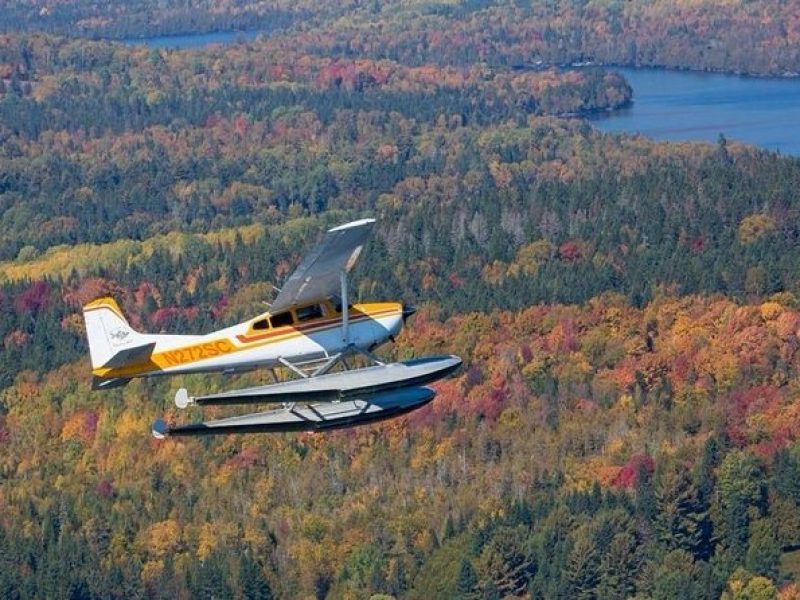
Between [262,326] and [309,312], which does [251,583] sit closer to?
[262,326]

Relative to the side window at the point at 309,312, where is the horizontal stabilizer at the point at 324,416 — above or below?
below

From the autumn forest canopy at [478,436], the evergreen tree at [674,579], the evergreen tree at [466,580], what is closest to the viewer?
the evergreen tree at [674,579]

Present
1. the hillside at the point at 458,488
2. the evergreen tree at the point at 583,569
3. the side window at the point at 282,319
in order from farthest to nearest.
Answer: the hillside at the point at 458,488 < the evergreen tree at the point at 583,569 < the side window at the point at 282,319

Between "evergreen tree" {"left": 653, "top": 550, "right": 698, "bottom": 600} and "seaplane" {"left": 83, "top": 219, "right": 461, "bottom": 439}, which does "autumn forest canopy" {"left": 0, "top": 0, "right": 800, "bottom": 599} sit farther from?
"seaplane" {"left": 83, "top": 219, "right": 461, "bottom": 439}

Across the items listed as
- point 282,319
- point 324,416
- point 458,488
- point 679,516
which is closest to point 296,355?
point 282,319

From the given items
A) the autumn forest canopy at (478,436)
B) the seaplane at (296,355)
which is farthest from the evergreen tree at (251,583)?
the seaplane at (296,355)

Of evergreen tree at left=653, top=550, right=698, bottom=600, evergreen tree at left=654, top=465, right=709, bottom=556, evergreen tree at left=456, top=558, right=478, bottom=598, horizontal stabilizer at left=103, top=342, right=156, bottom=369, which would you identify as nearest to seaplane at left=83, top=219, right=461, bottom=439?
horizontal stabilizer at left=103, top=342, right=156, bottom=369

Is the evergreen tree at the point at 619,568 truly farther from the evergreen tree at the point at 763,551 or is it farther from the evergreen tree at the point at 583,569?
the evergreen tree at the point at 763,551
